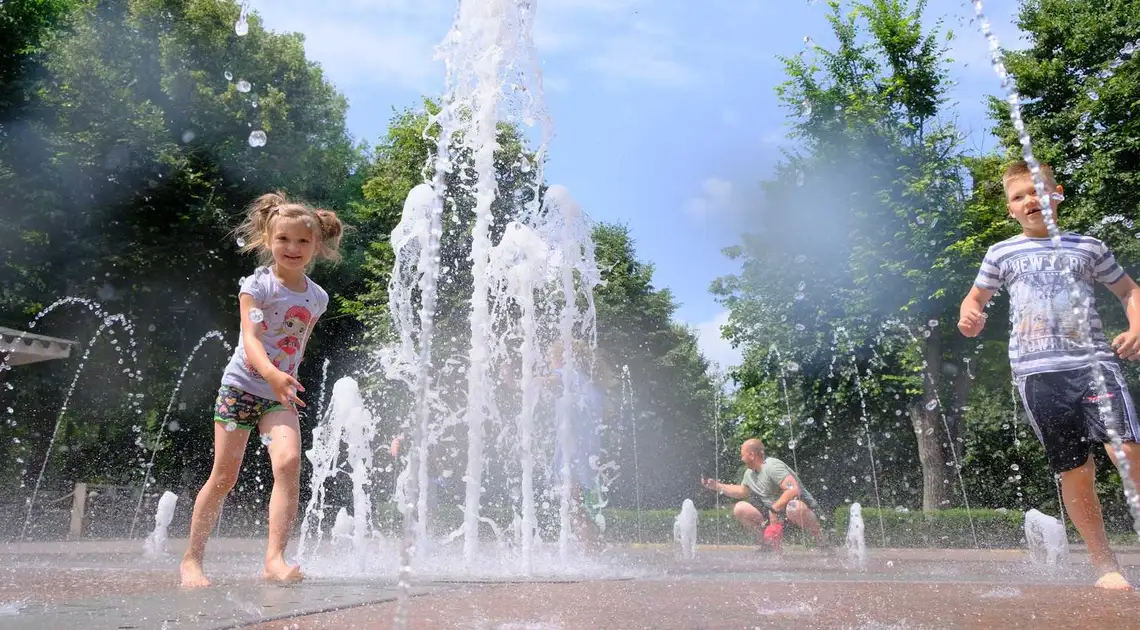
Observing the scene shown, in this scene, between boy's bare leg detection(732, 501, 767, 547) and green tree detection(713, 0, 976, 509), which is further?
green tree detection(713, 0, 976, 509)

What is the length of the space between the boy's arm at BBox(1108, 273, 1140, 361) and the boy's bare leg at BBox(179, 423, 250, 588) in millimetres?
3143

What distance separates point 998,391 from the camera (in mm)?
26828

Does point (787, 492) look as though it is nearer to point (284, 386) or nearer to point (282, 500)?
point (282, 500)

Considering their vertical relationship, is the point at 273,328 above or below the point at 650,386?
below

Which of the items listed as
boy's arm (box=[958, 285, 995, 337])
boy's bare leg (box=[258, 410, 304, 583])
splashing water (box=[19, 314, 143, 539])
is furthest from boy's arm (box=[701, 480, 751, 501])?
splashing water (box=[19, 314, 143, 539])

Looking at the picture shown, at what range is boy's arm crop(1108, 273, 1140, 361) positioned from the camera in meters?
3.61

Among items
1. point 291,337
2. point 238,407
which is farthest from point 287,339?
point 238,407

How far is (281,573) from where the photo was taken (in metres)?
3.65

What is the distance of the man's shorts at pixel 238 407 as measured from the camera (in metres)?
3.93

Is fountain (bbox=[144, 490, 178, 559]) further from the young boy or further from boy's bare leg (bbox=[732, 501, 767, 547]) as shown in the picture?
the young boy

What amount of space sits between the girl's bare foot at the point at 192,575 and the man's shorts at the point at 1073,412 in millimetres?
3097

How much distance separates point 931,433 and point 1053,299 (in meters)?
18.6

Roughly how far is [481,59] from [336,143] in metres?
22.0

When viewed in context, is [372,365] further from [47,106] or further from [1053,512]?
[1053,512]
